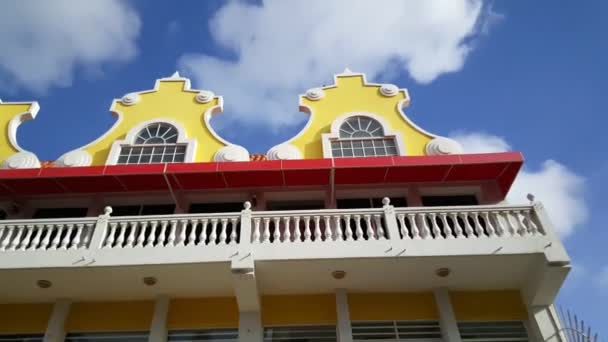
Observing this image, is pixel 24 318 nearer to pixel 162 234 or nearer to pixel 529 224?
pixel 162 234

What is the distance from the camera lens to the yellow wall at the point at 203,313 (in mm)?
7816

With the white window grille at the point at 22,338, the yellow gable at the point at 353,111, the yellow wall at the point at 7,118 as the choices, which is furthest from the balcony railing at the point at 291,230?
the yellow wall at the point at 7,118

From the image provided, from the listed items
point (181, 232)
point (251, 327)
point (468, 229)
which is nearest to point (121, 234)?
point (181, 232)

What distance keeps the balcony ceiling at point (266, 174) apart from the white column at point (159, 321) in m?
2.57

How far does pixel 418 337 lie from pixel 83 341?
6.32 meters

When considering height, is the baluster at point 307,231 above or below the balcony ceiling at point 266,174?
below

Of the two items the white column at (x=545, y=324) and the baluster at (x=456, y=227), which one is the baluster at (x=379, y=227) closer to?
the baluster at (x=456, y=227)

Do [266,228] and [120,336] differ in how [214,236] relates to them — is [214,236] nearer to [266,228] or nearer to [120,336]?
[266,228]

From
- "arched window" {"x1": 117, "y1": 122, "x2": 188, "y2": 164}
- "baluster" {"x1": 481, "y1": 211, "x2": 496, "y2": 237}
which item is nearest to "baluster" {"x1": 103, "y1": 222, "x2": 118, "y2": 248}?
"arched window" {"x1": 117, "y1": 122, "x2": 188, "y2": 164}

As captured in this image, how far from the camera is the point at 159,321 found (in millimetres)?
7750

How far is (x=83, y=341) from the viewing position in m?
7.88

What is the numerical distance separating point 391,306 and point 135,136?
308 inches

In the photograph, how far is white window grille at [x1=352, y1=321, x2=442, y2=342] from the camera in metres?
7.62

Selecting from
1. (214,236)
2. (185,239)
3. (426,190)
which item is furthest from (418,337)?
(185,239)
